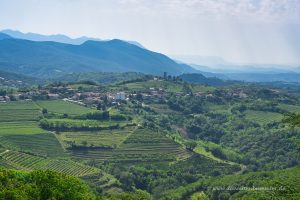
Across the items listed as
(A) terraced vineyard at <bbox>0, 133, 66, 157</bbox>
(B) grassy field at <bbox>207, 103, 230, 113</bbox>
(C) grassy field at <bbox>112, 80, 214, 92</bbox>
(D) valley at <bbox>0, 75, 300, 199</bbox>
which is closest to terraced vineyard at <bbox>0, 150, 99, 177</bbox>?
(D) valley at <bbox>0, 75, 300, 199</bbox>

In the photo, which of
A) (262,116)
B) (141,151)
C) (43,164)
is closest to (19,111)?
(141,151)

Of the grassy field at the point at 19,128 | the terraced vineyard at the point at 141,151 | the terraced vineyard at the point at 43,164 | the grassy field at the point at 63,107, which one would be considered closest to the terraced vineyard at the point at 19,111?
the grassy field at the point at 19,128

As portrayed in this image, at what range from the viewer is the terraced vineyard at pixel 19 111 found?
96.6m

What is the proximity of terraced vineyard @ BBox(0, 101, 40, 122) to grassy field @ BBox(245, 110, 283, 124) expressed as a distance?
209 feet

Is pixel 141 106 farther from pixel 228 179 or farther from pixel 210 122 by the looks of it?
pixel 228 179

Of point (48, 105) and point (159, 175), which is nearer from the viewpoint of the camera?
point (159, 175)

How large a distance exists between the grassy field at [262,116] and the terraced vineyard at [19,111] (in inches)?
2510

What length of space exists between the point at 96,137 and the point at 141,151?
10.9 m

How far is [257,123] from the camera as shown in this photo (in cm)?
12344

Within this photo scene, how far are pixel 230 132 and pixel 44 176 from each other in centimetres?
9629

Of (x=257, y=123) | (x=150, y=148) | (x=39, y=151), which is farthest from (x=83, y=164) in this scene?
(x=257, y=123)

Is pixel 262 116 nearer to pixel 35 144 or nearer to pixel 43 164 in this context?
pixel 35 144

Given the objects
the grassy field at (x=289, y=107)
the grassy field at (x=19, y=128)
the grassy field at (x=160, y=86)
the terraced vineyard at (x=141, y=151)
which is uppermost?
the grassy field at (x=160, y=86)

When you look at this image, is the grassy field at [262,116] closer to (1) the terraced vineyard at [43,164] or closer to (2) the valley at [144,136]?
(2) the valley at [144,136]
